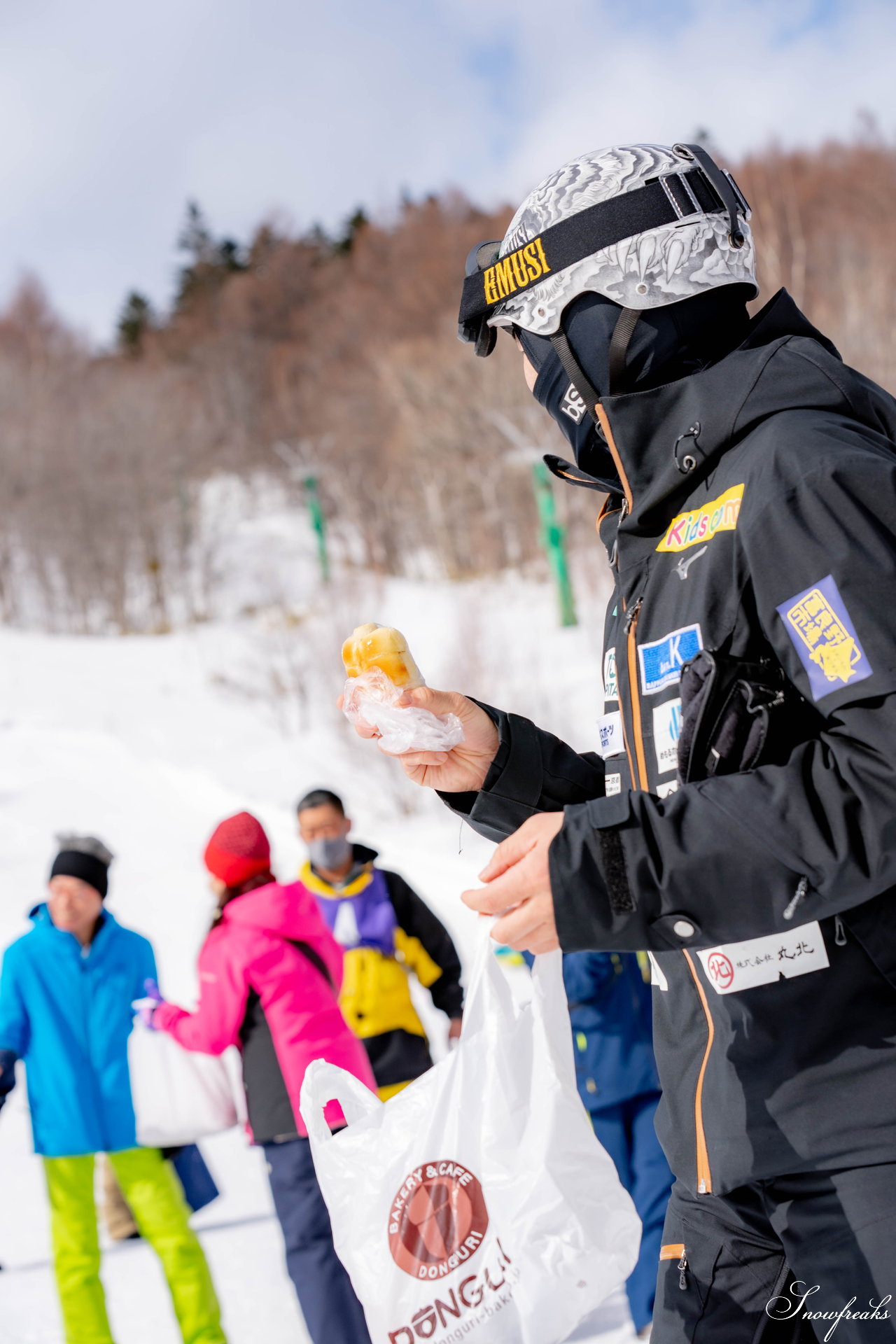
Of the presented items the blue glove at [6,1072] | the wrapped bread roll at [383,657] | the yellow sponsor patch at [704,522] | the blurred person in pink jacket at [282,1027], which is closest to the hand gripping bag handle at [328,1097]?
the wrapped bread roll at [383,657]

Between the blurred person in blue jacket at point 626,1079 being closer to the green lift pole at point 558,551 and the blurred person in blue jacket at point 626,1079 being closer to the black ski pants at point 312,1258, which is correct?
the black ski pants at point 312,1258

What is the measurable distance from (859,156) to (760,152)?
3.12 meters

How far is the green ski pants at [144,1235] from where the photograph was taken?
3885 millimetres

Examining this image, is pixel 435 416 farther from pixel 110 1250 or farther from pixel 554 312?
pixel 554 312

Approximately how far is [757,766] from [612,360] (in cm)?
68

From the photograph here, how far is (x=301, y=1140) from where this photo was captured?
3.79 m

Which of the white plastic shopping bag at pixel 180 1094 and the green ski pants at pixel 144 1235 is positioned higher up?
the white plastic shopping bag at pixel 180 1094

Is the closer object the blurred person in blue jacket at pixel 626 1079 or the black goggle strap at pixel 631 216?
the black goggle strap at pixel 631 216

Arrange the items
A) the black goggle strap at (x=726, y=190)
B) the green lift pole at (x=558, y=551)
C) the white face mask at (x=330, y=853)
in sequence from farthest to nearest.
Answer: the green lift pole at (x=558, y=551)
the white face mask at (x=330, y=853)
the black goggle strap at (x=726, y=190)

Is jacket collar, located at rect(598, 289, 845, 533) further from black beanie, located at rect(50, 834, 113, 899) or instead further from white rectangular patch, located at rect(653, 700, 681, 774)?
black beanie, located at rect(50, 834, 113, 899)

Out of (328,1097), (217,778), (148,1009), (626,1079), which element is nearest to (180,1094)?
(148,1009)

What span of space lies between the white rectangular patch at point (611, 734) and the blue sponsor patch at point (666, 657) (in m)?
0.12

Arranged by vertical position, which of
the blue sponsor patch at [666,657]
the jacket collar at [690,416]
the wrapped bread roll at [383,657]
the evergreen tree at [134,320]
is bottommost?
the blue sponsor patch at [666,657]

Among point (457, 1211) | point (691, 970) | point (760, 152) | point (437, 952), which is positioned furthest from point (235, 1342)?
point (760, 152)
